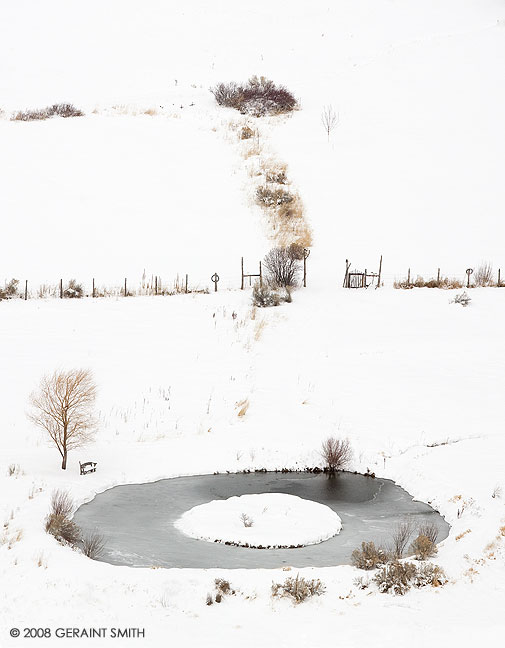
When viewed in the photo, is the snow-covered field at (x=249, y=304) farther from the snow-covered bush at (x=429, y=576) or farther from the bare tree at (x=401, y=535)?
the bare tree at (x=401, y=535)

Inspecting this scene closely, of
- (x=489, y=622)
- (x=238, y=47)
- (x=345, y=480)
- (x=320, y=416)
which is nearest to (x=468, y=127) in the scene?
(x=238, y=47)

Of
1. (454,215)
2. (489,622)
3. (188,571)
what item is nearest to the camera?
(489,622)

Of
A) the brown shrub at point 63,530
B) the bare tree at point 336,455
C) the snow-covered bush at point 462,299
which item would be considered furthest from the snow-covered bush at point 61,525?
the snow-covered bush at point 462,299

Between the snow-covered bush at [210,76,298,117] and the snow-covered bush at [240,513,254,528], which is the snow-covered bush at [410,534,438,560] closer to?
the snow-covered bush at [240,513,254,528]

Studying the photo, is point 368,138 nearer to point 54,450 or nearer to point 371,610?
point 54,450

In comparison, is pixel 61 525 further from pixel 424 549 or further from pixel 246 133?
pixel 246 133

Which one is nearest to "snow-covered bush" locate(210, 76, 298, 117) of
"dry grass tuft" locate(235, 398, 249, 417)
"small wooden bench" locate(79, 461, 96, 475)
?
"dry grass tuft" locate(235, 398, 249, 417)
